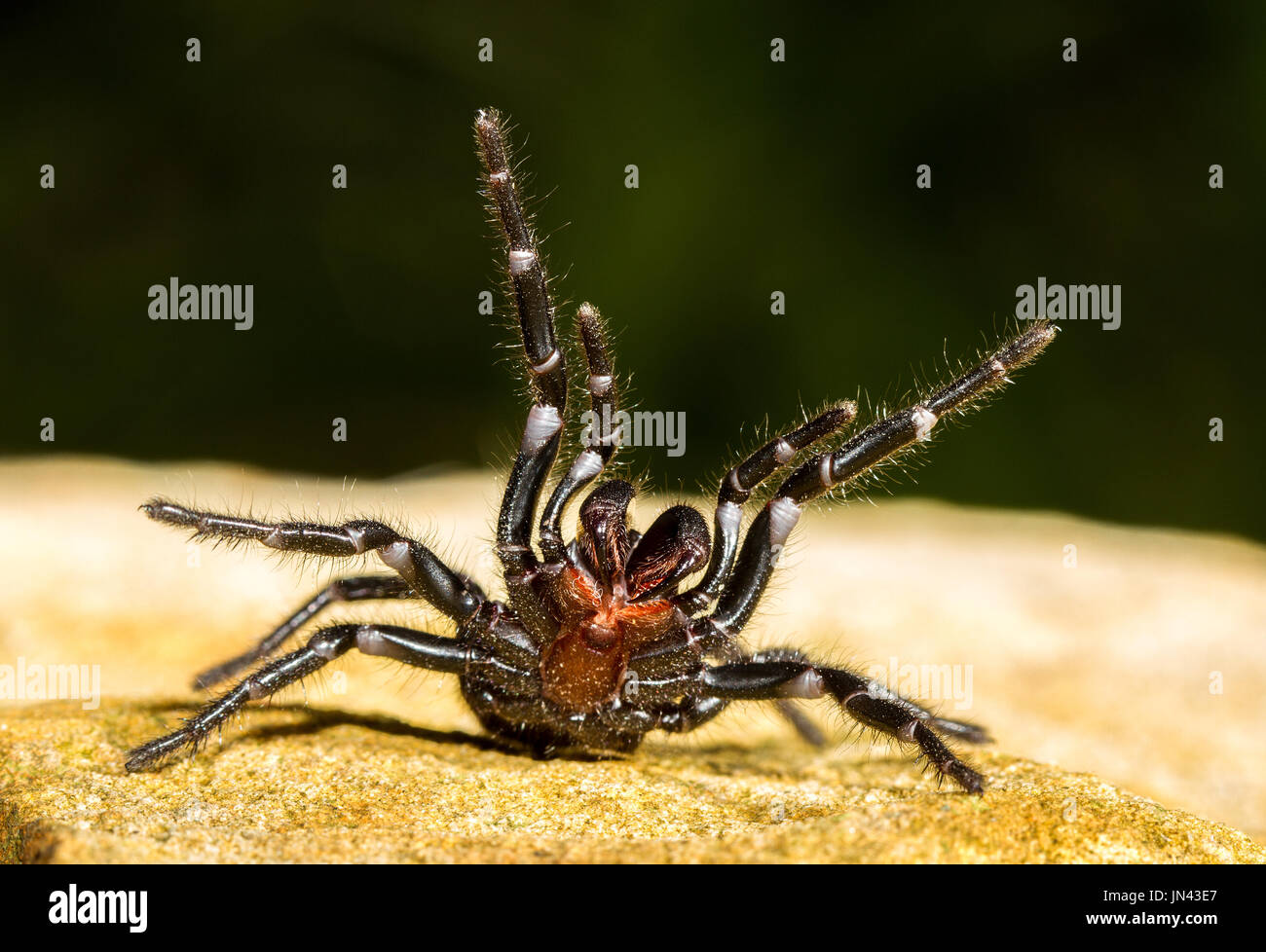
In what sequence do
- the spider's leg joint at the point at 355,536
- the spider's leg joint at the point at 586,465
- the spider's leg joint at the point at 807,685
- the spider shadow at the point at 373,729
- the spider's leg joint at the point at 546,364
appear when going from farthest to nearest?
the spider shadow at the point at 373,729, the spider's leg joint at the point at 586,465, the spider's leg joint at the point at 546,364, the spider's leg joint at the point at 355,536, the spider's leg joint at the point at 807,685

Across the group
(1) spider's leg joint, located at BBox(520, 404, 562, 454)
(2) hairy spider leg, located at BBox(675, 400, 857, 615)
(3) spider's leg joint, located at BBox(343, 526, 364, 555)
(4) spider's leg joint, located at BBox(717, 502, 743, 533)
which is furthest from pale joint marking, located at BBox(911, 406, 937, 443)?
(3) spider's leg joint, located at BBox(343, 526, 364, 555)

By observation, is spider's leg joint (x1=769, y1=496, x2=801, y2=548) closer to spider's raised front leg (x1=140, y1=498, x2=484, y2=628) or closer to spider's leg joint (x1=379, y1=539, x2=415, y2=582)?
spider's raised front leg (x1=140, y1=498, x2=484, y2=628)

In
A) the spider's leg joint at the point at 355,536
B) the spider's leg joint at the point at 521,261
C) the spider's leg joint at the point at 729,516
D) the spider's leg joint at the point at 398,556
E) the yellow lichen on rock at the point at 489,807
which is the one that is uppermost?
the spider's leg joint at the point at 521,261

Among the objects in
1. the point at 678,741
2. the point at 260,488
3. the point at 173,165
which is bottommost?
the point at 678,741

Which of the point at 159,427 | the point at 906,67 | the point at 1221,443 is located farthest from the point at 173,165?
the point at 1221,443

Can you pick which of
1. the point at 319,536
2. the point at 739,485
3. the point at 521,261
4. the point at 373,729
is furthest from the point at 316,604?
the point at 739,485

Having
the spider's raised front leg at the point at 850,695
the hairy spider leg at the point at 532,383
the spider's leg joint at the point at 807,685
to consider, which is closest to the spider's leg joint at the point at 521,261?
the hairy spider leg at the point at 532,383

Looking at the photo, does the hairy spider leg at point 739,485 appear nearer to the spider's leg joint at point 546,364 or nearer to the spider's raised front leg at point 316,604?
the spider's leg joint at point 546,364

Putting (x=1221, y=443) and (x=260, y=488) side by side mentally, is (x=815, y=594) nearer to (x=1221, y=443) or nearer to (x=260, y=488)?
(x=1221, y=443)
